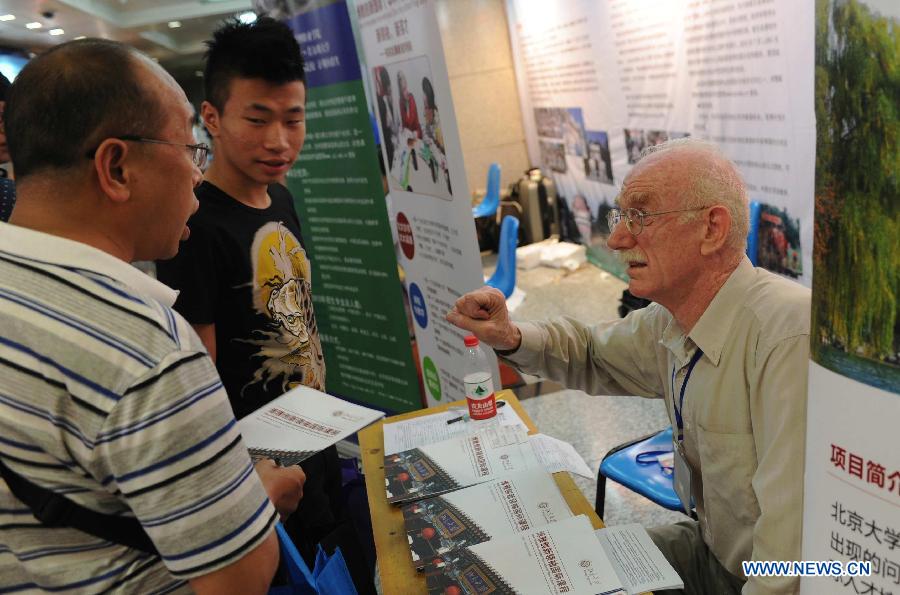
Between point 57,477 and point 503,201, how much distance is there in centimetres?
750

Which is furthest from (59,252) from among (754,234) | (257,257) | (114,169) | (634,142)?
(634,142)

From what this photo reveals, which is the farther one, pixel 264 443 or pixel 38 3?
pixel 38 3

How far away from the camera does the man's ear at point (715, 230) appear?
1.53m

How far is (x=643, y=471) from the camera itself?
7.25ft

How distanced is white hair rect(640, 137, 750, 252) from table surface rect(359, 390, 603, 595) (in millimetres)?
655

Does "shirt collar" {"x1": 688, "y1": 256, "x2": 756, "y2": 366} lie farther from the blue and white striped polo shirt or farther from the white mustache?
the blue and white striped polo shirt

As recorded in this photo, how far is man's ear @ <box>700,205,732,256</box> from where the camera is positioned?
1526 millimetres

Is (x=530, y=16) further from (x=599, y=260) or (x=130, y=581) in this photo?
(x=130, y=581)

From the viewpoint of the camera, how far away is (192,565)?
830 millimetres

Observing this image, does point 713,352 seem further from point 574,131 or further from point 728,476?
point 574,131

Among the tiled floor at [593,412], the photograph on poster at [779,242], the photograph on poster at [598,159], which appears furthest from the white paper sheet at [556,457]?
the photograph on poster at [598,159]

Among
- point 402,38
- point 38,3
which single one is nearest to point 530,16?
point 38,3

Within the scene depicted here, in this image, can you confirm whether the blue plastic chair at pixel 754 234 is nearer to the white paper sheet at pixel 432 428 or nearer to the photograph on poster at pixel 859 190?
the white paper sheet at pixel 432 428

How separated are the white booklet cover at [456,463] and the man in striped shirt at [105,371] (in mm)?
653
